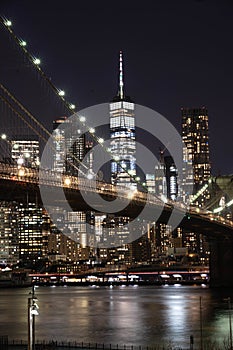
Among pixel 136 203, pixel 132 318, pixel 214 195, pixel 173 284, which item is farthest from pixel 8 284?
pixel 132 318

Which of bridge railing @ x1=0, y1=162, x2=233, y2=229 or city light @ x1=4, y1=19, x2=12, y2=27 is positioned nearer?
bridge railing @ x1=0, y1=162, x2=233, y2=229

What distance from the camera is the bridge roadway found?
177 feet

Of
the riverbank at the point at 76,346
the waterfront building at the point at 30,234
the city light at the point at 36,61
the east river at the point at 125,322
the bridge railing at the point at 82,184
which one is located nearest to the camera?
the riverbank at the point at 76,346

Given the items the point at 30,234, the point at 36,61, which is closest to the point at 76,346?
the point at 36,61

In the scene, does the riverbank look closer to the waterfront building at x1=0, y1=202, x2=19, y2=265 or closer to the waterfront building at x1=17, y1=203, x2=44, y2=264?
the waterfront building at x1=0, y1=202, x2=19, y2=265

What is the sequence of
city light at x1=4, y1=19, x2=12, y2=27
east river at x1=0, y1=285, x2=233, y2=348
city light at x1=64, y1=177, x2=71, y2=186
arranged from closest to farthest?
1. east river at x1=0, y1=285, x2=233, y2=348
2. city light at x1=4, y1=19, x2=12, y2=27
3. city light at x1=64, y1=177, x2=71, y2=186

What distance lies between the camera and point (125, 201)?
68250 mm

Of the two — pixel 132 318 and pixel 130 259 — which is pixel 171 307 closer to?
pixel 132 318

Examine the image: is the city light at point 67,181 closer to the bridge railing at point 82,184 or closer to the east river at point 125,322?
the bridge railing at point 82,184

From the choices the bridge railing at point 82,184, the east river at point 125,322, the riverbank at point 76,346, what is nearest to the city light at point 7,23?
the bridge railing at point 82,184

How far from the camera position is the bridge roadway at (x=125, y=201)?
177 ft

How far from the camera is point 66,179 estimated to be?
58.9 m

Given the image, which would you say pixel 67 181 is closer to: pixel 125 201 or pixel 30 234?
pixel 125 201

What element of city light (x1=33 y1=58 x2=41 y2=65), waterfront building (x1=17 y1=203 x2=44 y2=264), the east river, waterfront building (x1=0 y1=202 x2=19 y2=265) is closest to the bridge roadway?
the east river
